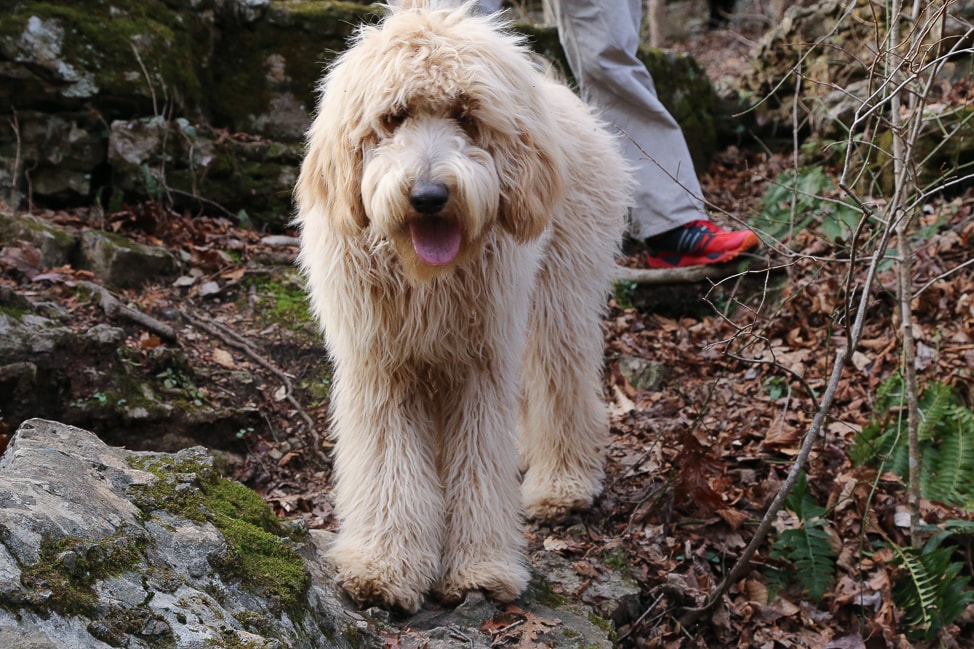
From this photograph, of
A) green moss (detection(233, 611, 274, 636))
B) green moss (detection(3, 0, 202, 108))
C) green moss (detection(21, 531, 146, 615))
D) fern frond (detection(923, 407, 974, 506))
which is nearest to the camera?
green moss (detection(21, 531, 146, 615))

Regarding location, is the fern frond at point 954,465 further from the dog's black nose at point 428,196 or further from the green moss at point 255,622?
the green moss at point 255,622

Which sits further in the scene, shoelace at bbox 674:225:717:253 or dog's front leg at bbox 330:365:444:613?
shoelace at bbox 674:225:717:253

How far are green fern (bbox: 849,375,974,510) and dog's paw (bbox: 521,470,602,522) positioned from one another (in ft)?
4.20

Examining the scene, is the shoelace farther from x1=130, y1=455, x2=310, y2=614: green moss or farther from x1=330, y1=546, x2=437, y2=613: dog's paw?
x1=130, y1=455, x2=310, y2=614: green moss

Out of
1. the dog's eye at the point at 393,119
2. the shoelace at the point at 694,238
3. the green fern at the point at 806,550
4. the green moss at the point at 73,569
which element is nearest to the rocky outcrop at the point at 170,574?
the green moss at the point at 73,569

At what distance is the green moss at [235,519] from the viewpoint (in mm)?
2381

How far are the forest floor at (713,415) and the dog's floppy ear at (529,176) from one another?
0.67 metres

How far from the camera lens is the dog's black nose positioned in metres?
2.65

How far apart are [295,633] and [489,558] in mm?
971

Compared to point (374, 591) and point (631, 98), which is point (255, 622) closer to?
point (374, 591)

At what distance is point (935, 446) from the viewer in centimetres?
407

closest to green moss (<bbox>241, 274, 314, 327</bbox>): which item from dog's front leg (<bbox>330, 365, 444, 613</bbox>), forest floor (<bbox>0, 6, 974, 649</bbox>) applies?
forest floor (<bbox>0, 6, 974, 649</bbox>)

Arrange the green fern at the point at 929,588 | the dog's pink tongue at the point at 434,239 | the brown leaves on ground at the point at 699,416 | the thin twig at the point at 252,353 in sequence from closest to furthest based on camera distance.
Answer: the dog's pink tongue at the point at 434,239
the green fern at the point at 929,588
the brown leaves on ground at the point at 699,416
the thin twig at the point at 252,353

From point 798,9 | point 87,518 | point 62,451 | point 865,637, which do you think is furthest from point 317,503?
point 798,9
